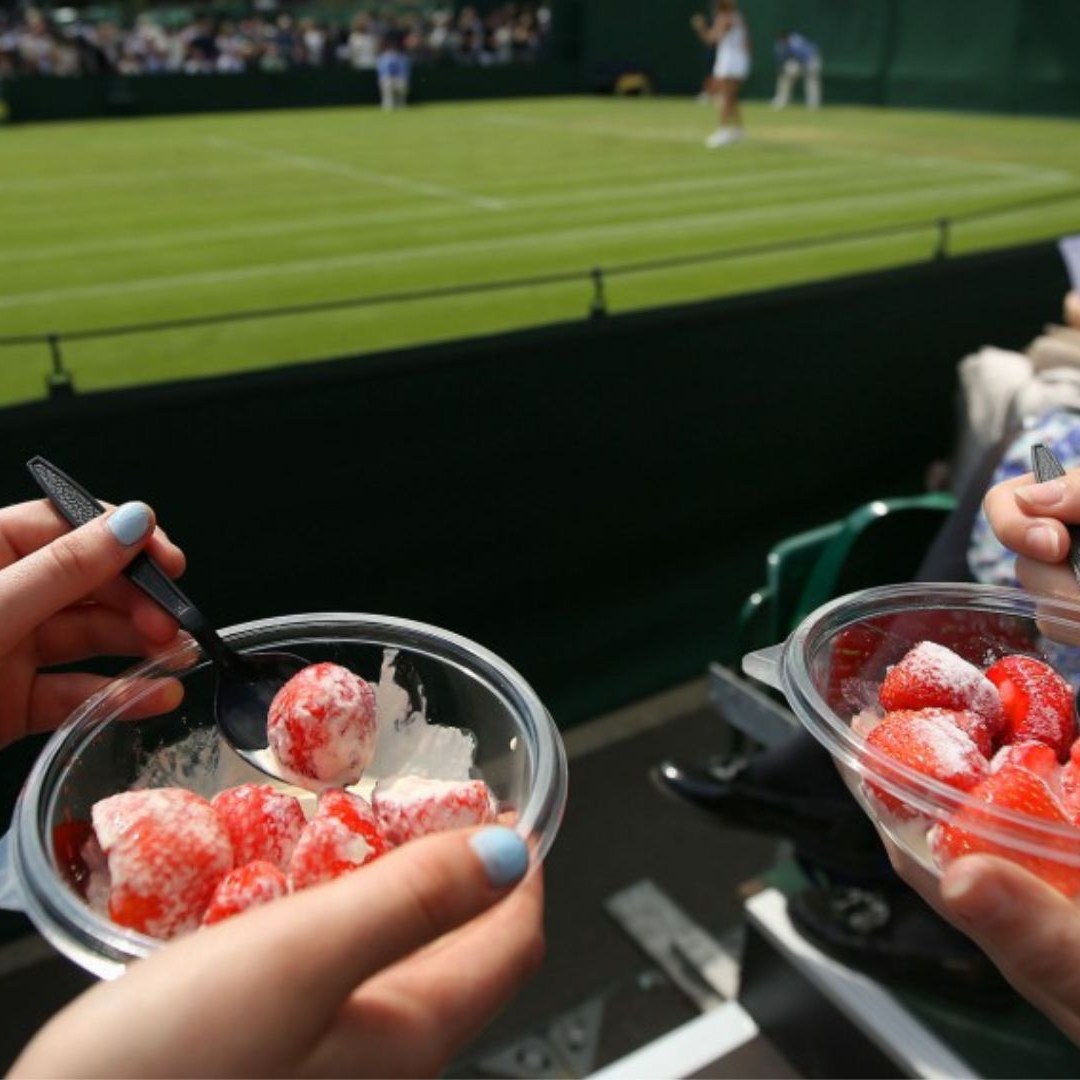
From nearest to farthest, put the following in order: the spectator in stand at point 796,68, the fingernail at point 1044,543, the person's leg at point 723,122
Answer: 1. the fingernail at point 1044,543
2. the person's leg at point 723,122
3. the spectator in stand at point 796,68

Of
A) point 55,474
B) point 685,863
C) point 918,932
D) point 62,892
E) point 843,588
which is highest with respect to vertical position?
point 55,474

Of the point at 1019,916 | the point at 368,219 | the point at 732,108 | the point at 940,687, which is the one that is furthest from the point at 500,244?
the point at 732,108

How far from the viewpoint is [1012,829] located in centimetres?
79

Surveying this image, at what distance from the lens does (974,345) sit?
147 inches

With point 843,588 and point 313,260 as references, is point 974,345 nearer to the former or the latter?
point 843,588

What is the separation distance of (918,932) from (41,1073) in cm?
163

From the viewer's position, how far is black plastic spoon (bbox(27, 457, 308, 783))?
3.44 ft

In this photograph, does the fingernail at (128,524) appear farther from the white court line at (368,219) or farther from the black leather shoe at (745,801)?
the white court line at (368,219)

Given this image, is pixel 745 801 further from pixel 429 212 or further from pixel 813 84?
A: pixel 813 84

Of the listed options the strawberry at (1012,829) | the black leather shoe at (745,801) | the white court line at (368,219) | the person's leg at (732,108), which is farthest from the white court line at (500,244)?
the strawberry at (1012,829)

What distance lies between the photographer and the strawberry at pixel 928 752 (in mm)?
879

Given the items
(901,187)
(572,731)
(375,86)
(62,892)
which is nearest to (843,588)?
(572,731)

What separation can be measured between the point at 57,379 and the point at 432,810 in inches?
65.7

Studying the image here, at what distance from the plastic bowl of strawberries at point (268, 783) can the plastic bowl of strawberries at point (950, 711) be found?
0.27 metres
